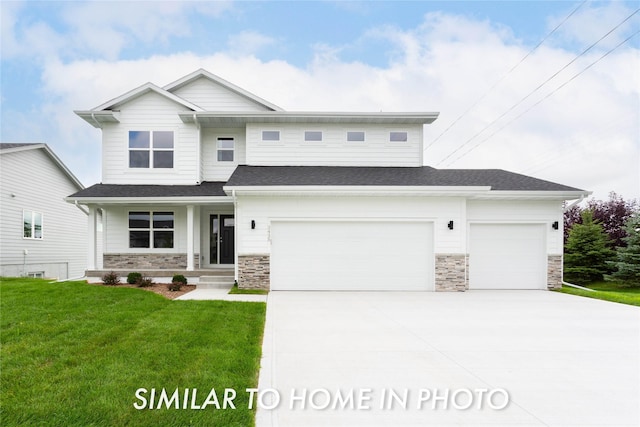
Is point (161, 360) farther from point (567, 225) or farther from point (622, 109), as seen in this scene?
point (567, 225)

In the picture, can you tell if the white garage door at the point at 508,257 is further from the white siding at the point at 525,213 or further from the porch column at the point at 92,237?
the porch column at the point at 92,237

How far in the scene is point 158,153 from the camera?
1302 centimetres

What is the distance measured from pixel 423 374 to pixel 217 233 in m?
10.5

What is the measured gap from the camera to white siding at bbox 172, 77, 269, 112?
556 inches

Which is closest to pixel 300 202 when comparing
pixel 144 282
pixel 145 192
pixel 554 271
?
pixel 144 282

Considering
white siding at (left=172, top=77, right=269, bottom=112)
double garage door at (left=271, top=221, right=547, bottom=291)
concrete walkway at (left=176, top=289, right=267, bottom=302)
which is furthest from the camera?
white siding at (left=172, top=77, right=269, bottom=112)

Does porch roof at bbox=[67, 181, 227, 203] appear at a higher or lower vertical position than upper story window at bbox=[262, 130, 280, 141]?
lower

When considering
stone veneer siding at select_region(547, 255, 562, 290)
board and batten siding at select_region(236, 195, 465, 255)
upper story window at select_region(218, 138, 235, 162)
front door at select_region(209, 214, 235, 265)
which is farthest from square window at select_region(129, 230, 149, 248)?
stone veneer siding at select_region(547, 255, 562, 290)

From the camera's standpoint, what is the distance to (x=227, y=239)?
13.2 meters

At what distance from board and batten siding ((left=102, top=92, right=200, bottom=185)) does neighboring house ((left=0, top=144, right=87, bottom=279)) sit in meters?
5.87

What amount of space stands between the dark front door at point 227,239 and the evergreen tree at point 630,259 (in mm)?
14970

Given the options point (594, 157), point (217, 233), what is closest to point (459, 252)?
point (217, 233)

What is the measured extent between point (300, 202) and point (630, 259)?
13699 millimetres

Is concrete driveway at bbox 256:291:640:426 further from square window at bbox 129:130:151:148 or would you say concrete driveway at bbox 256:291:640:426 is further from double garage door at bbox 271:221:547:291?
square window at bbox 129:130:151:148
